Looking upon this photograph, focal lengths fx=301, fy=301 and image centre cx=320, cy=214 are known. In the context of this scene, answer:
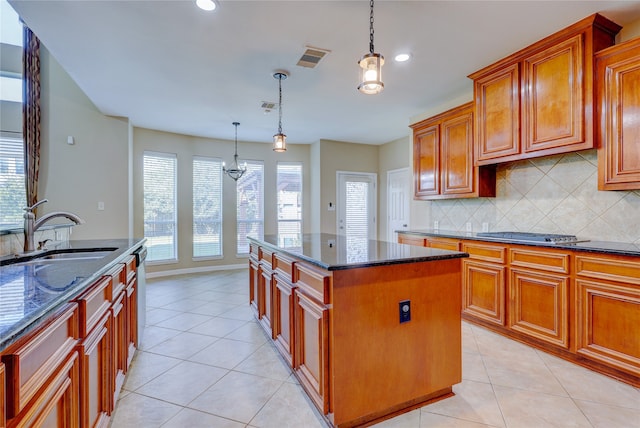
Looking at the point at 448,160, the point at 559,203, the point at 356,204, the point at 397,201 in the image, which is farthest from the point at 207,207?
the point at 559,203

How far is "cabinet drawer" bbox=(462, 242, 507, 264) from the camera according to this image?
2.82m

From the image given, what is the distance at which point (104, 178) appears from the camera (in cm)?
450

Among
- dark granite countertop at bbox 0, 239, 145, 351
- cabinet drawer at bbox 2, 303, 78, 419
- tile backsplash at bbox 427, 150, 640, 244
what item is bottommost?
cabinet drawer at bbox 2, 303, 78, 419

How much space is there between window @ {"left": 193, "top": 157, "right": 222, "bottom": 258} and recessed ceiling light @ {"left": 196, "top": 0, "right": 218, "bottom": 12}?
13.4 feet

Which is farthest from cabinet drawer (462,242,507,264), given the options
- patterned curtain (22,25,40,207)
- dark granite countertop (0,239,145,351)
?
patterned curtain (22,25,40,207)

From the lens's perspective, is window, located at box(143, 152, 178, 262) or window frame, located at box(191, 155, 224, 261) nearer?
window, located at box(143, 152, 178, 262)

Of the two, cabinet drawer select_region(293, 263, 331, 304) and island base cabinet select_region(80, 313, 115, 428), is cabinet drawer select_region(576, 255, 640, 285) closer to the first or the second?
cabinet drawer select_region(293, 263, 331, 304)

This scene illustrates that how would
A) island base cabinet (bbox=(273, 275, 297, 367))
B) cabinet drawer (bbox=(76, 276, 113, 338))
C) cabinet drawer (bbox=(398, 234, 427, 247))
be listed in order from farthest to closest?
1. cabinet drawer (bbox=(398, 234, 427, 247))
2. island base cabinet (bbox=(273, 275, 297, 367))
3. cabinet drawer (bbox=(76, 276, 113, 338))

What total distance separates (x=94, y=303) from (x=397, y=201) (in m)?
5.42

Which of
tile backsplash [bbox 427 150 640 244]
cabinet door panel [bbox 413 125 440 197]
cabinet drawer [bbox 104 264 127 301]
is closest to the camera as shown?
cabinet drawer [bbox 104 264 127 301]

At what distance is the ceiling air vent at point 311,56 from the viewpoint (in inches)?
107

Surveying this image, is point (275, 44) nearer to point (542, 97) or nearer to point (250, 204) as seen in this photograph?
point (542, 97)

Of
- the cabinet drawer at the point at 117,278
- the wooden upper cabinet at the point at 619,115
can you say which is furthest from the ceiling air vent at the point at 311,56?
the cabinet drawer at the point at 117,278

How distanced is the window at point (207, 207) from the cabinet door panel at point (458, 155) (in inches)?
169
